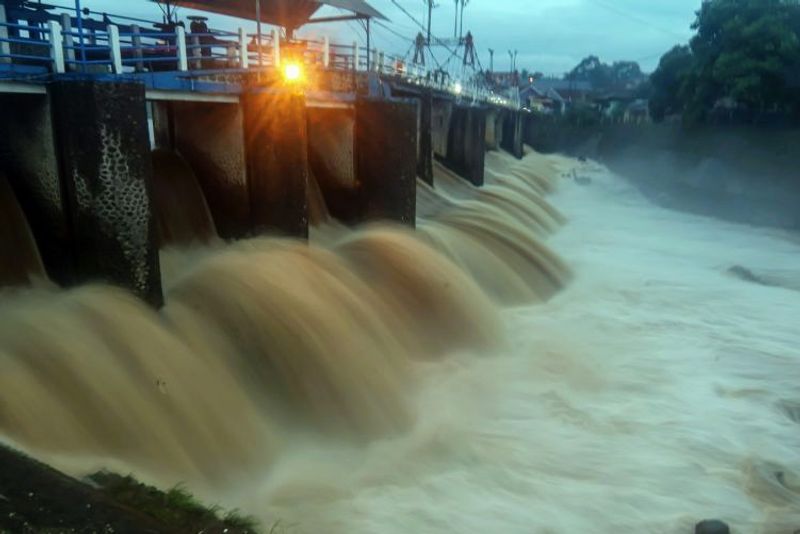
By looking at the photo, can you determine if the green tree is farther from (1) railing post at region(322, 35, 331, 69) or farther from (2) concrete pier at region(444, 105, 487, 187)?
(1) railing post at region(322, 35, 331, 69)

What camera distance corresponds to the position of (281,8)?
21.4 metres

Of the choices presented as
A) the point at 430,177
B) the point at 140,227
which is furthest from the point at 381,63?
the point at 140,227

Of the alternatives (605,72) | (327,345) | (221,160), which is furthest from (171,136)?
(605,72)

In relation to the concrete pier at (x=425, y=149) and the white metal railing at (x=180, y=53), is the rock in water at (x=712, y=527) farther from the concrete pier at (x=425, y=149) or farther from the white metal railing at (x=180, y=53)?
the concrete pier at (x=425, y=149)

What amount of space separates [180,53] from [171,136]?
1.81 metres

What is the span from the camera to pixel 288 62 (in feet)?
37.0

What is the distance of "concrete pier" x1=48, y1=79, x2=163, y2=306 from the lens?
723cm

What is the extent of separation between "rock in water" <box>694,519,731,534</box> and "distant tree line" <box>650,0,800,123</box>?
1219 inches

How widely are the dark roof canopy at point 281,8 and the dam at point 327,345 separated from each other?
23.6 ft

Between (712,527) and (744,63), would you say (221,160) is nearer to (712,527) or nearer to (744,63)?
(712,527)

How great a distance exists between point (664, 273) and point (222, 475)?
1277 centimetres

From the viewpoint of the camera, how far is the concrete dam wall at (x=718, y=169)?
27.8 m

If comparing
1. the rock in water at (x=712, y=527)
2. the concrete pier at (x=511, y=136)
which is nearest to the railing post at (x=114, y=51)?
the rock in water at (x=712, y=527)

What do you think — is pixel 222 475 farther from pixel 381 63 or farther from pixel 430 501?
pixel 381 63
